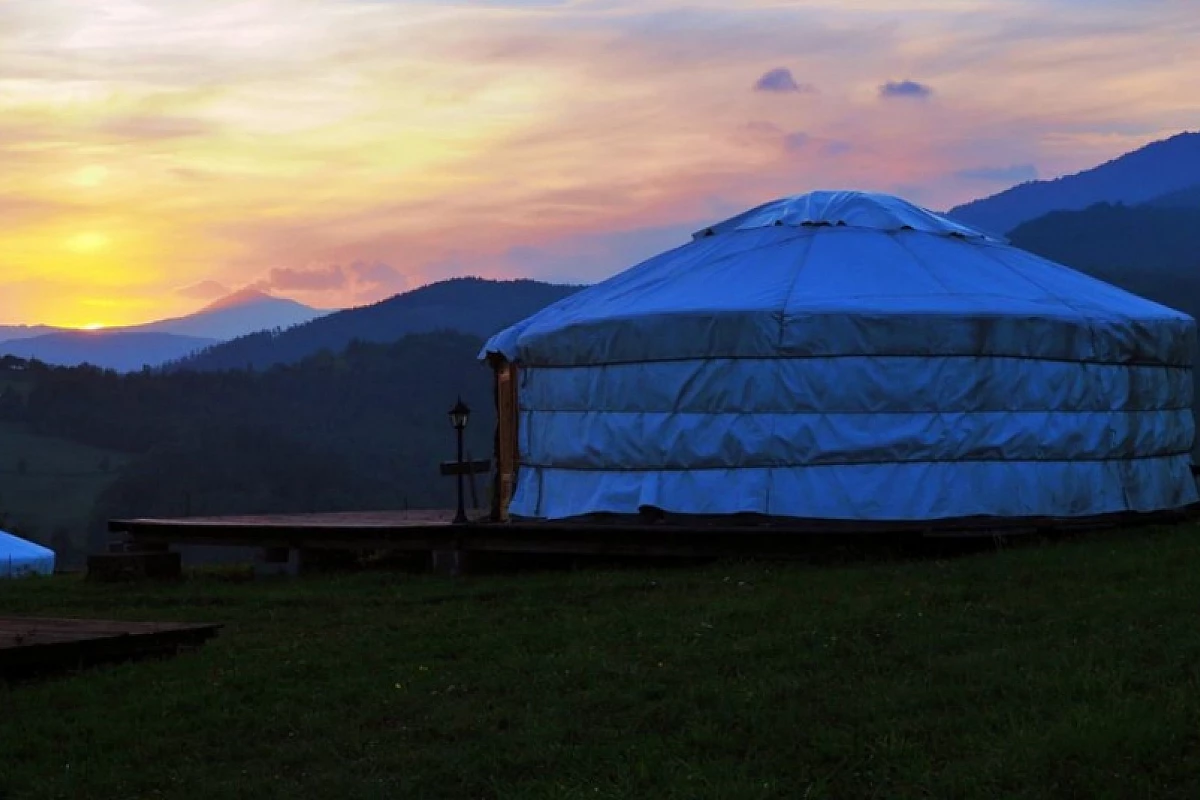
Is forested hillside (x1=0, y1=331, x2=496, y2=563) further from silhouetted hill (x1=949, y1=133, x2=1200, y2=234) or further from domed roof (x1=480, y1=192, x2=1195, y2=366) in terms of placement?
silhouetted hill (x1=949, y1=133, x2=1200, y2=234)

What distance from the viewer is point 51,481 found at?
7369cm

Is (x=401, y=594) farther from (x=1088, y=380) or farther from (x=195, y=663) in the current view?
(x=1088, y=380)

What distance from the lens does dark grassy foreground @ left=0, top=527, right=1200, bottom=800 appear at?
5008 mm

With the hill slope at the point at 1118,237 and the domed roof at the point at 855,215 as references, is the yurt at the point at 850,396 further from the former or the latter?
the hill slope at the point at 1118,237

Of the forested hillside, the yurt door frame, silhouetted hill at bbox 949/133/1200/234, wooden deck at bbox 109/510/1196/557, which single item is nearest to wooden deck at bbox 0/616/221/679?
wooden deck at bbox 109/510/1196/557

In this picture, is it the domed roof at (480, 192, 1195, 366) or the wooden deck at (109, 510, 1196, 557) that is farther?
the domed roof at (480, 192, 1195, 366)

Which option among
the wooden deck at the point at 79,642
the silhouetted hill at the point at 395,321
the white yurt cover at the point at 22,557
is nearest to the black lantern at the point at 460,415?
the wooden deck at the point at 79,642

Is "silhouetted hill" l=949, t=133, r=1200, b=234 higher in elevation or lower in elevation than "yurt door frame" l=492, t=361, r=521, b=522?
higher

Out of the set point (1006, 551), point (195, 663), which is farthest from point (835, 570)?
point (195, 663)

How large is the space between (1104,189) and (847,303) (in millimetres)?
198675

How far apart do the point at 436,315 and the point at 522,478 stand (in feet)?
384

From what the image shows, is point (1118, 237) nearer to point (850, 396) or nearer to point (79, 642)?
point (850, 396)

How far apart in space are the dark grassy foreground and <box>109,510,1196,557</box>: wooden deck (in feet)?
4.97

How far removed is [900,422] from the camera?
1099 cm
